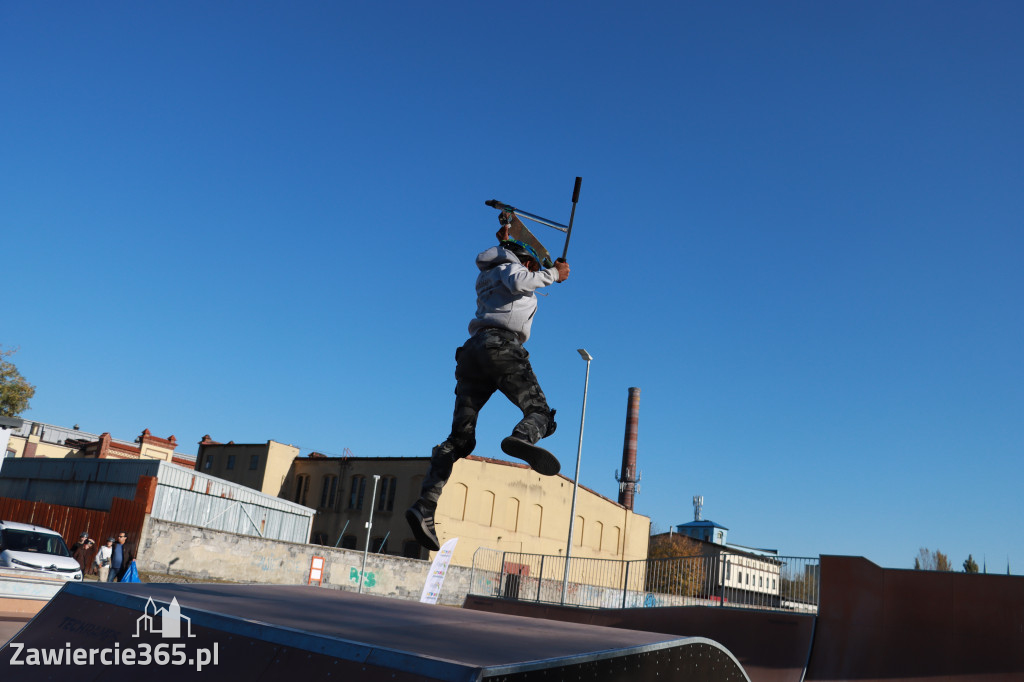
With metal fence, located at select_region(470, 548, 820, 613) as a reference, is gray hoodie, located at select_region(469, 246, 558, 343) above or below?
above

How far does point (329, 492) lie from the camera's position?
5094 cm

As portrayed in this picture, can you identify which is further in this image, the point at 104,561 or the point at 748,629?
the point at 104,561

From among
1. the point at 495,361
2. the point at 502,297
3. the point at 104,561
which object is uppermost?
the point at 502,297

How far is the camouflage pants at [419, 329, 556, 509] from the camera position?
5.74 metres

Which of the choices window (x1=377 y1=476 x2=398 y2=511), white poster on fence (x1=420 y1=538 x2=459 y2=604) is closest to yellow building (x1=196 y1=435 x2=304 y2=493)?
window (x1=377 y1=476 x2=398 y2=511)

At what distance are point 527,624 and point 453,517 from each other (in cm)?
3943

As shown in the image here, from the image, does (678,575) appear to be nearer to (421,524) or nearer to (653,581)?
(653,581)

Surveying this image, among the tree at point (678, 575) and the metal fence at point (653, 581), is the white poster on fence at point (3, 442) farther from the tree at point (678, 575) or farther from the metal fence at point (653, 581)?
the tree at point (678, 575)

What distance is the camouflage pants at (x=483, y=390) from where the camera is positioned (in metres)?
5.74

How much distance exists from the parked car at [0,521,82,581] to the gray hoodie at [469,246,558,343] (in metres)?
14.4

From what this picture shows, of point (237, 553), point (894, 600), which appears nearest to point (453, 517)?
point (237, 553)

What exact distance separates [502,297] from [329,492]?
1878 inches

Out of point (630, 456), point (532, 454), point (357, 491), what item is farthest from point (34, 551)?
point (630, 456)

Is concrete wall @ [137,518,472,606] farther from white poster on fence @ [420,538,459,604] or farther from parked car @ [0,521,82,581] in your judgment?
parked car @ [0,521,82,581]
